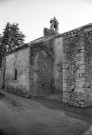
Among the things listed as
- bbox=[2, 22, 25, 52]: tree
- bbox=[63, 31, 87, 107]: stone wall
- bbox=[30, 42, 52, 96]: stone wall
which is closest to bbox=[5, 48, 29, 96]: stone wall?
bbox=[30, 42, 52, 96]: stone wall

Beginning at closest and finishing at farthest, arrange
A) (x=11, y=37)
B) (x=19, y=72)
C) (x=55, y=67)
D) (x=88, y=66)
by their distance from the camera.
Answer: (x=88, y=66)
(x=19, y=72)
(x=55, y=67)
(x=11, y=37)

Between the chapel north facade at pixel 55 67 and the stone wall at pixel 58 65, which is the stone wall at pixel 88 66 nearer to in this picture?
the chapel north facade at pixel 55 67

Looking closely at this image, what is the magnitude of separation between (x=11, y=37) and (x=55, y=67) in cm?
1568

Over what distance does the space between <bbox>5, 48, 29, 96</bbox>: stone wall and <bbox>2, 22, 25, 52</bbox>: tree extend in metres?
8.24

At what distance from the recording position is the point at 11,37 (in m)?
24.9

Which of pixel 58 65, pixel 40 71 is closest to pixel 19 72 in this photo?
pixel 40 71

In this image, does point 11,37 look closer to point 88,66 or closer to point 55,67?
point 55,67

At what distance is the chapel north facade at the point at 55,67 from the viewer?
23.2 feet

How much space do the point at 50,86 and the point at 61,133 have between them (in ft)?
27.4

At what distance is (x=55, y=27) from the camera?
18875 millimetres

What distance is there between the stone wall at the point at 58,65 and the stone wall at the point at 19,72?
3.16 m

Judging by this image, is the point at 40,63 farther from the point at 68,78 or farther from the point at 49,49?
the point at 68,78

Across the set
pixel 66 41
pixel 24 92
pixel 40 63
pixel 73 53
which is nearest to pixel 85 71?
pixel 73 53

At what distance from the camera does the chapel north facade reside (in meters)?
7.06
